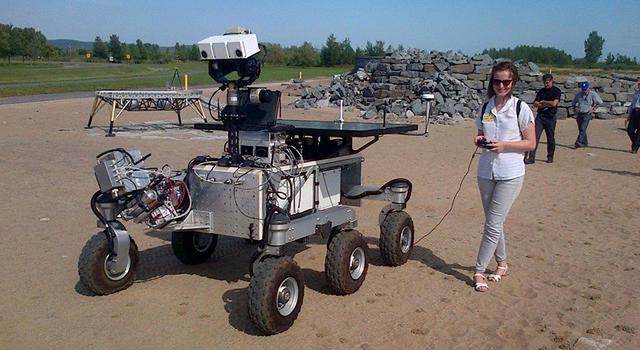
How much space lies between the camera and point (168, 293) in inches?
207

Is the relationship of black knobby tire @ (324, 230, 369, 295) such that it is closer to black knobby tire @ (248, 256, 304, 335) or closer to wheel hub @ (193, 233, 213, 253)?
black knobby tire @ (248, 256, 304, 335)

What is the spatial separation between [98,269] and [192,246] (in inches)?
47.0

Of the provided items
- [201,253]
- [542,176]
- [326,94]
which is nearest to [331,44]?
[326,94]

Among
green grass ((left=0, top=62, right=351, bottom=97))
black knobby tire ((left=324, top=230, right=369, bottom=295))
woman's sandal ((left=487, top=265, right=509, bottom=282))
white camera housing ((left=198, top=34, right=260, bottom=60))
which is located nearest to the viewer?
white camera housing ((left=198, top=34, right=260, bottom=60))

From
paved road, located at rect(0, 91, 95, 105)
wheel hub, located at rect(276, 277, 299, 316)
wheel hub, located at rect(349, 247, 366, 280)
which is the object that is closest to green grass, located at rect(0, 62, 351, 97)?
paved road, located at rect(0, 91, 95, 105)

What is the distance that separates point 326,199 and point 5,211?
14.8ft

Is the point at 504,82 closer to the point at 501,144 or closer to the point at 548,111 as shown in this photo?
the point at 501,144

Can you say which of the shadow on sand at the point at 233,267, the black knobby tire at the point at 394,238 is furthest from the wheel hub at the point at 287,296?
the black knobby tire at the point at 394,238

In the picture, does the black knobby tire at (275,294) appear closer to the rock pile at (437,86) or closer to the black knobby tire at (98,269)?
the black knobby tire at (98,269)

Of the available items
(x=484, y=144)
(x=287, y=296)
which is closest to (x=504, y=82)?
(x=484, y=144)

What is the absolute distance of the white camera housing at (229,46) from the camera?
480 centimetres

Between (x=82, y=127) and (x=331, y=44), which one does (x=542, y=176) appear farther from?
(x=331, y=44)

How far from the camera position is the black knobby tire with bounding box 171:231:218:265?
19.2 ft

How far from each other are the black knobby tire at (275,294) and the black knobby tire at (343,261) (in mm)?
495
